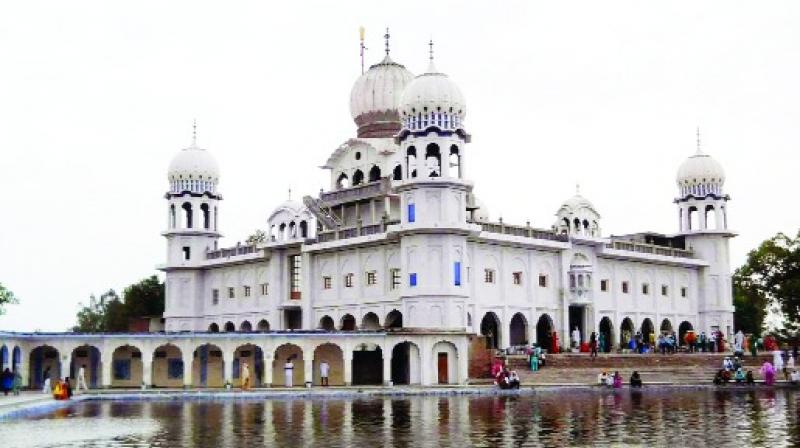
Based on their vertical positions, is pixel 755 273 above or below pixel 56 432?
above

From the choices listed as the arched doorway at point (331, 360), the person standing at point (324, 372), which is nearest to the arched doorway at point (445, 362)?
the arched doorway at point (331, 360)

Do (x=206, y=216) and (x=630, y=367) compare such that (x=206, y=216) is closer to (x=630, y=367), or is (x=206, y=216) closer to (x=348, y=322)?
(x=348, y=322)

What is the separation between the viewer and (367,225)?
5250cm

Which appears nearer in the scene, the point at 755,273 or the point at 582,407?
the point at 582,407

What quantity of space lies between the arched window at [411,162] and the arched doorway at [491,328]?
771 cm

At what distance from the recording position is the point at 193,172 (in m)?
58.9

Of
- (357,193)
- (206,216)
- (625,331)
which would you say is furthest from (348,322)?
(625,331)

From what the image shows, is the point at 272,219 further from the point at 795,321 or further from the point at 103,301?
the point at 103,301

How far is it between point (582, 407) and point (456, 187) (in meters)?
18.9

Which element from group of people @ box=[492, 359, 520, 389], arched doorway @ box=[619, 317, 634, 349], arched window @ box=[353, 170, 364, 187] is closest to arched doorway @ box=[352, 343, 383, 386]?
group of people @ box=[492, 359, 520, 389]

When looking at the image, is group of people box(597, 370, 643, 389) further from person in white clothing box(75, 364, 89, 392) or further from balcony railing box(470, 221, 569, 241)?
person in white clothing box(75, 364, 89, 392)

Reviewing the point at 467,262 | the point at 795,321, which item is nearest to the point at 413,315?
the point at 467,262

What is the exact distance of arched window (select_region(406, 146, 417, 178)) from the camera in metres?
47.8

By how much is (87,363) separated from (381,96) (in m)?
20.5
